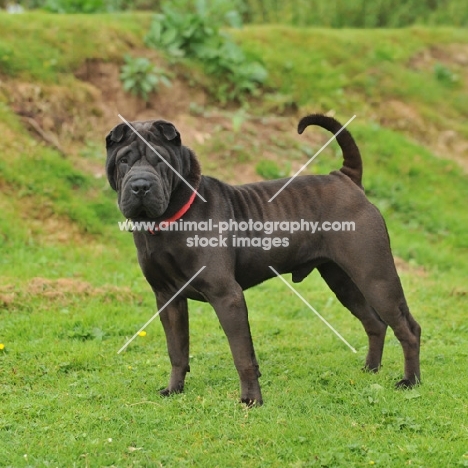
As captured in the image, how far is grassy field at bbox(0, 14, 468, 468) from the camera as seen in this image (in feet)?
14.8

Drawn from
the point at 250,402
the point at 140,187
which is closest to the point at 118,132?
the point at 140,187

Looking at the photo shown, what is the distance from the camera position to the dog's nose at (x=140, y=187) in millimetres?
4652

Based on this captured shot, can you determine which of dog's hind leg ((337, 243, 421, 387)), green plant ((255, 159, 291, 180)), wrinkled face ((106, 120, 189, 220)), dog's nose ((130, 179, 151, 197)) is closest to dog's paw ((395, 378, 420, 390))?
dog's hind leg ((337, 243, 421, 387))

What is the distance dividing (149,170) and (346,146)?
1.62m

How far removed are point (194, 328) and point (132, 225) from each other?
215 centimetres

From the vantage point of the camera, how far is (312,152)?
11.2 metres

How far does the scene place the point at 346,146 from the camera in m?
5.63

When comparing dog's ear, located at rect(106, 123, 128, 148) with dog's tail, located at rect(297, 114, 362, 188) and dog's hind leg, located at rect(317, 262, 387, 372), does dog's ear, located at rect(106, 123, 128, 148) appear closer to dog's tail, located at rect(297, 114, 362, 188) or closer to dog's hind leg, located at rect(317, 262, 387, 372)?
dog's tail, located at rect(297, 114, 362, 188)

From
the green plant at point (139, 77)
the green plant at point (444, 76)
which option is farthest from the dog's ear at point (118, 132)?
the green plant at point (444, 76)

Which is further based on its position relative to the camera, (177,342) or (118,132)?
(177,342)

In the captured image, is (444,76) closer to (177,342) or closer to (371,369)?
(371,369)

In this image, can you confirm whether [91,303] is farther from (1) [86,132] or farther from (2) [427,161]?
(2) [427,161]

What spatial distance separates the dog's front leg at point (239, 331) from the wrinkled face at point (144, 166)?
0.70 m

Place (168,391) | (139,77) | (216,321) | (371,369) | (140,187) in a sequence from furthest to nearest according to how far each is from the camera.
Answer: (139,77) → (216,321) → (371,369) → (168,391) → (140,187)
